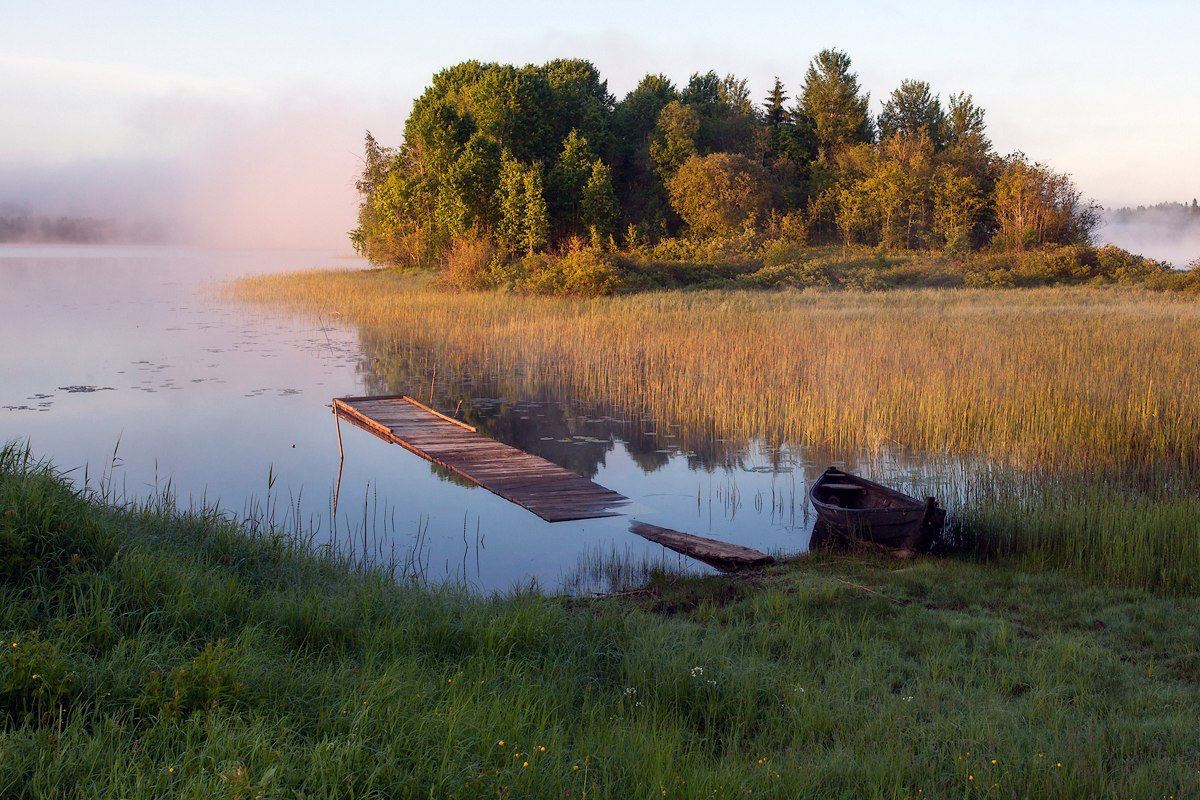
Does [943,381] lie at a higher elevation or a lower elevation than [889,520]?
higher

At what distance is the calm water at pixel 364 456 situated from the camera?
9133 mm

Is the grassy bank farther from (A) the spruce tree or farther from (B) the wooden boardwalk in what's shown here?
(A) the spruce tree

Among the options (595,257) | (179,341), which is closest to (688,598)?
(179,341)

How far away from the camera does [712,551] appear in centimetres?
838

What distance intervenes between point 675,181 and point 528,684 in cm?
4191

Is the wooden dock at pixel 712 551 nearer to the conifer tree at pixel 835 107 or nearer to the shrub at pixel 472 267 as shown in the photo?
the shrub at pixel 472 267

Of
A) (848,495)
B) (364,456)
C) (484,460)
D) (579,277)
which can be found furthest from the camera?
(579,277)

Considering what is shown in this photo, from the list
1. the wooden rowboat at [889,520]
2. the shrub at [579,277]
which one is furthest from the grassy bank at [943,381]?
the shrub at [579,277]

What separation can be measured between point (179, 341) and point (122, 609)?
20.8m

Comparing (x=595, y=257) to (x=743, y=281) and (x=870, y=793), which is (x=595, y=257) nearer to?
(x=743, y=281)

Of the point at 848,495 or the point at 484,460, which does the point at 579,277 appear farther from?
the point at 848,495

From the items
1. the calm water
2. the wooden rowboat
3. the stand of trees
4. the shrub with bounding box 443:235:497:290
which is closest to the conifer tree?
the stand of trees

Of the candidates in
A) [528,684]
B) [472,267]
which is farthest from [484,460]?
[472,267]

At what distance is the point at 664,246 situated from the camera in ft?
129
